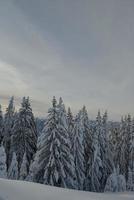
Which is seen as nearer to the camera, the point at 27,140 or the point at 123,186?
the point at 123,186

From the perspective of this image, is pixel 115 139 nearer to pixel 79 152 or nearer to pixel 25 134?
pixel 79 152

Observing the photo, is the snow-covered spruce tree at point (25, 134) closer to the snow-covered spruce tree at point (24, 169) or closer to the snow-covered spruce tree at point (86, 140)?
the snow-covered spruce tree at point (24, 169)

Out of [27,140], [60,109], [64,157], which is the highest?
[60,109]

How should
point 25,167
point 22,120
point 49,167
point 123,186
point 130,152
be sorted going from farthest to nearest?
point 130,152 → point 22,120 → point 25,167 → point 123,186 → point 49,167

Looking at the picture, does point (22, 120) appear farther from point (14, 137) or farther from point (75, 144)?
point (75, 144)

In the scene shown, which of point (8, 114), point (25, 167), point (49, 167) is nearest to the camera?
point (49, 167)

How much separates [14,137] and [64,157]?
459 inches

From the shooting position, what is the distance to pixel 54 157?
3056cm

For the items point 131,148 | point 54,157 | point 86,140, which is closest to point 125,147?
point 131,148

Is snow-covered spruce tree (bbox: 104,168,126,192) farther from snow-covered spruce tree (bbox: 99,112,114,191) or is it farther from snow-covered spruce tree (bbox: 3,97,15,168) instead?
snow-covered spruce tree (bbox: 3,97,15,168)

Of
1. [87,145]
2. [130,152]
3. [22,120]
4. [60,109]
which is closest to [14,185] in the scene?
[60,109]

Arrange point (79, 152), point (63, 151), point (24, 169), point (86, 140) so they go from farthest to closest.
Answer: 1. point (86, 140)
2. point (79, 152)
3. point (24, 169)
4. point (63, 151)

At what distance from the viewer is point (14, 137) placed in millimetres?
40969

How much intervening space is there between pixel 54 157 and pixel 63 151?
5.19 feet
